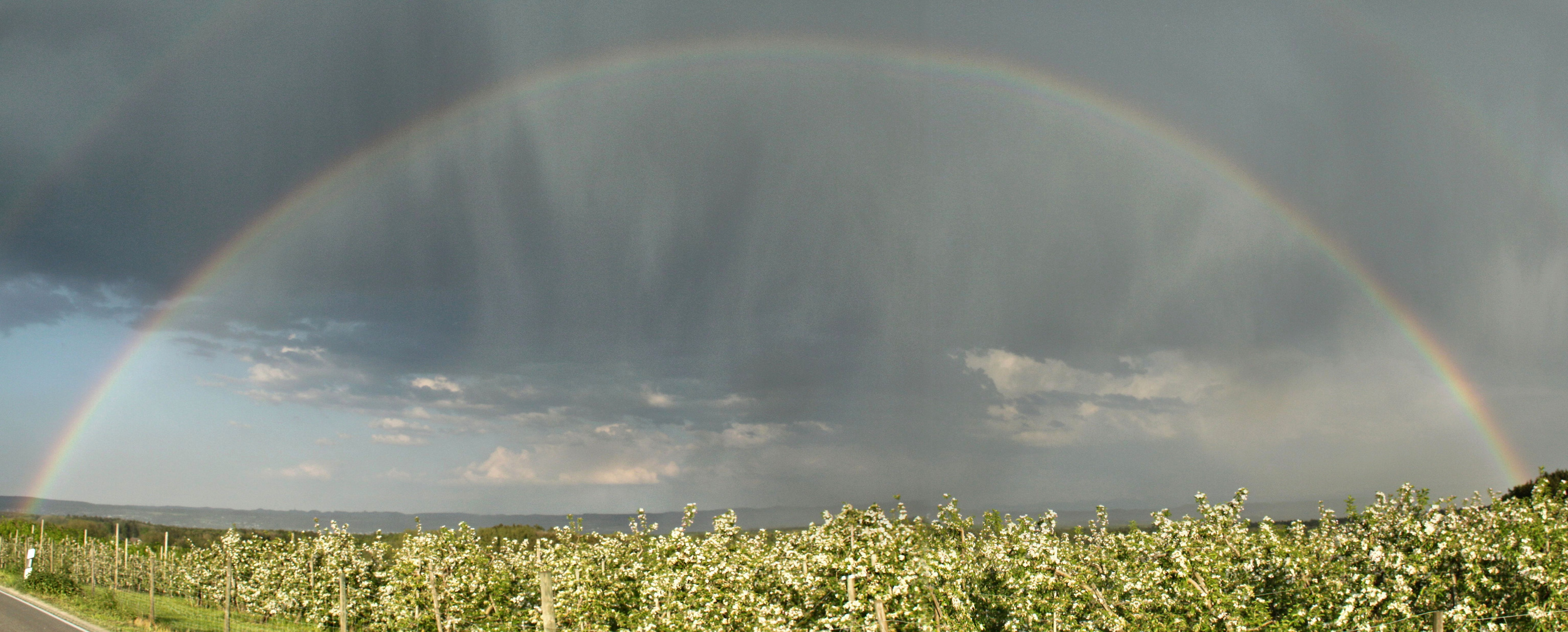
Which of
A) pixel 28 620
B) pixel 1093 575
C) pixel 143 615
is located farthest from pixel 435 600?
pixel 143 615

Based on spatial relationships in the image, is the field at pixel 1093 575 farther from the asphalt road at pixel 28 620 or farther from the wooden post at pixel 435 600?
the asphalt road at pixel 28 620

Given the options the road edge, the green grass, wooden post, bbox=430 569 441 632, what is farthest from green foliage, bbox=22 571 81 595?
wooden post, bbox=430 569 441 632

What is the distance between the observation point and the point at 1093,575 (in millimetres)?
13188

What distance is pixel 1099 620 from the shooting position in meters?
12.8

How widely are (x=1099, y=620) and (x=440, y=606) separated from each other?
53.2 feet

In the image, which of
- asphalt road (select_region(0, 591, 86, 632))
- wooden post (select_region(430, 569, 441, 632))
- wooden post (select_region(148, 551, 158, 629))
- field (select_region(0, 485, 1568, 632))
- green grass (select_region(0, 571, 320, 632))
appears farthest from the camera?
green grass (select_region(0, 571, 320, 632))

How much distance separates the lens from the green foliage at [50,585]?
146ft

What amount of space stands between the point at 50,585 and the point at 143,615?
54.2ft

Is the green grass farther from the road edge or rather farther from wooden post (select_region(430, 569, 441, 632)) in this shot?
wooden post (select_region(430, 569, 441, 632))

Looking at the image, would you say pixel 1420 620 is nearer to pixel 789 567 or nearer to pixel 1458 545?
pixel 1458 545

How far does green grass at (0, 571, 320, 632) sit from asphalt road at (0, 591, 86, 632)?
1032 mm

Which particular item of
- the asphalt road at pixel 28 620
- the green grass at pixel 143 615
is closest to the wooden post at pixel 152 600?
the green grass at pixel 143 615

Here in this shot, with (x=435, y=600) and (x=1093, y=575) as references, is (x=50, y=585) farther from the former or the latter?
(x=1093, y=575)

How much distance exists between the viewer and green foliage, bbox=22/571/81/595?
146ft
